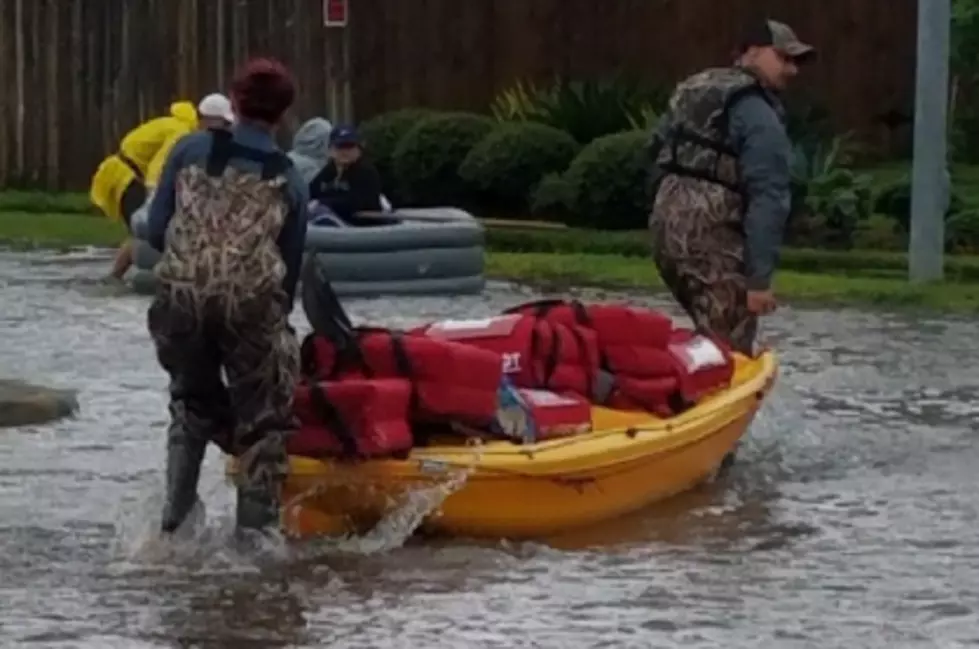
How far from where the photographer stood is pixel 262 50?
80.2ft

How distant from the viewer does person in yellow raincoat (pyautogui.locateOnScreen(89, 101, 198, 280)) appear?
1702 cm

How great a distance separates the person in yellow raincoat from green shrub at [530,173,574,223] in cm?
468

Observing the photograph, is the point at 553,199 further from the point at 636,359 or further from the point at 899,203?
the point at 636,359

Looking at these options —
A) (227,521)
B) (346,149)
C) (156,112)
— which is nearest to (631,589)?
(227,521)

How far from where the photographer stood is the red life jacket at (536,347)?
9586 millimetres

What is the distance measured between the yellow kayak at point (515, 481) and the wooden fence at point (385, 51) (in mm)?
14753

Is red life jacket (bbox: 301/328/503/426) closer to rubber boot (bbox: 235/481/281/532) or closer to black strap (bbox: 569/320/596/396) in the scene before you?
rubber boot (bbox: 235/481/281/532)

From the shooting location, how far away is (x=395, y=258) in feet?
54.7

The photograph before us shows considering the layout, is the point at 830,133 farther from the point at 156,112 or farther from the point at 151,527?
the point at 151,527

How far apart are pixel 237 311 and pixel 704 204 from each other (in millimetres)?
2815

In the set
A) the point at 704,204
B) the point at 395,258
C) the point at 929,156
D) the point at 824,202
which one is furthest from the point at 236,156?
the point at 824,202

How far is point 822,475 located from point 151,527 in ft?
9.75

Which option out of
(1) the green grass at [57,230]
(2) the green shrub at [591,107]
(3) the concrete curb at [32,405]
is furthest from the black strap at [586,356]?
(2) the green shrub at [591,107]

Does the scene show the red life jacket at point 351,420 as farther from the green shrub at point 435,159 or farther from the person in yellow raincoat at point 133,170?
the green shrub at point 435,159
